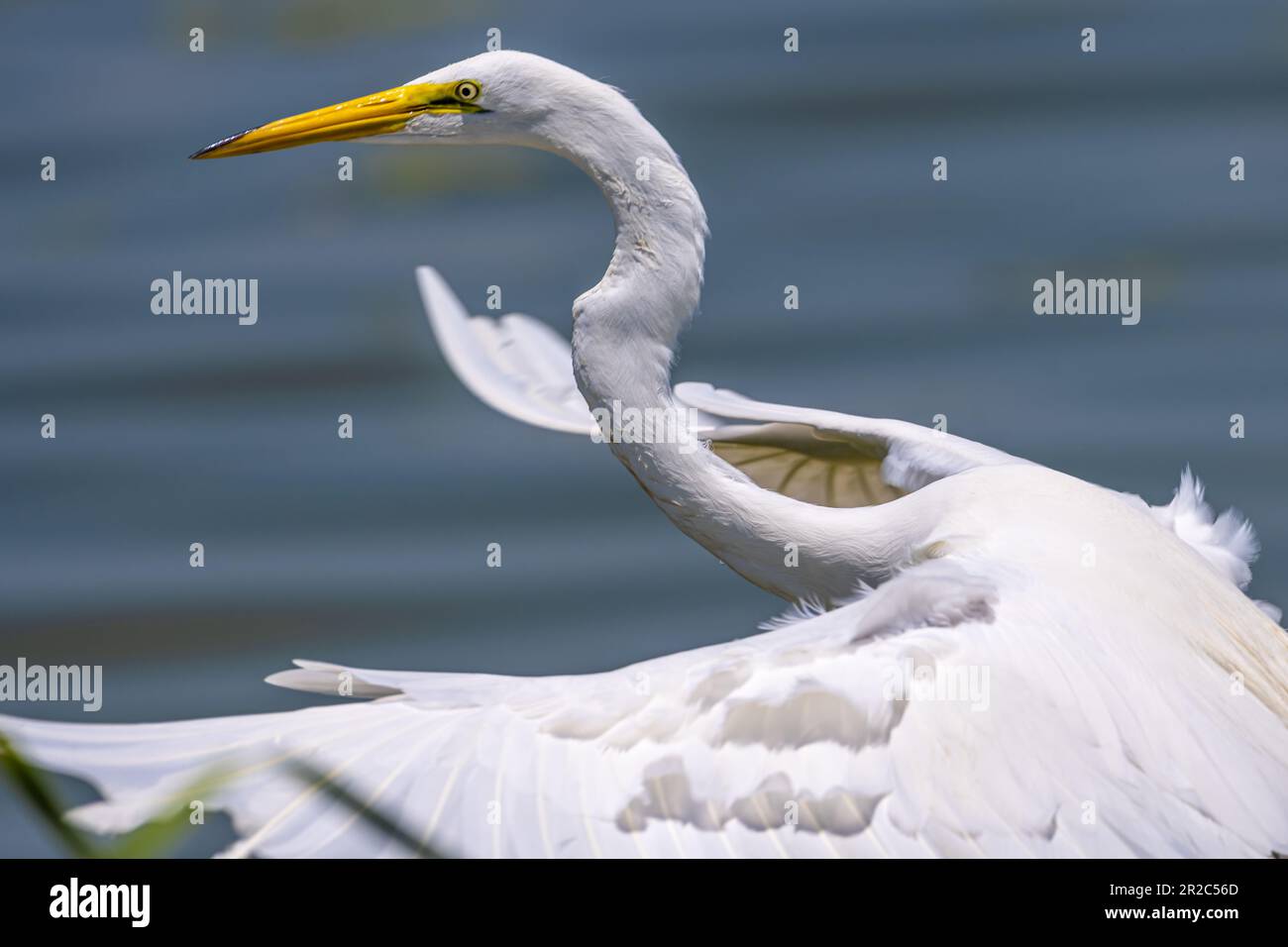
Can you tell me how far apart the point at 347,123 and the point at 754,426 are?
106 cm

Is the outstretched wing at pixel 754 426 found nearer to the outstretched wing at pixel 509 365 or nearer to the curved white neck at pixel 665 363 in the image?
the outstretched wing at pixel 509 365

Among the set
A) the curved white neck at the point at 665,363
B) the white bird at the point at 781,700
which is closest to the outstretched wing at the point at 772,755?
the white bird at the point at 781,700

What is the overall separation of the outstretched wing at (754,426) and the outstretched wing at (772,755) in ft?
2.60

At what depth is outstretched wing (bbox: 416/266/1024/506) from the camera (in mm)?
2709

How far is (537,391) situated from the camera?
10.4 feet

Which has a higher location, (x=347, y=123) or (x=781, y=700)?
(x=347, y=123)

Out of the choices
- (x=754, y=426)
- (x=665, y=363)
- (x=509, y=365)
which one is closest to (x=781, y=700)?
(x=665, y=363)

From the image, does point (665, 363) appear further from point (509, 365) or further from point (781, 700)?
point (509, 365)

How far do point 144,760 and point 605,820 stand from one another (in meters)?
0.48

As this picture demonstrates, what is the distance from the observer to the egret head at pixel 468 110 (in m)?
2.18

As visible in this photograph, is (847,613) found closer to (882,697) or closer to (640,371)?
(882,697)

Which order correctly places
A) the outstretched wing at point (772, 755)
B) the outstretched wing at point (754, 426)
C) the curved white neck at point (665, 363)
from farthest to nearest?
the outstretched wing at point (754, 426), the curved white neck at point (665, 363), the outstretched wing at point (772, 755)

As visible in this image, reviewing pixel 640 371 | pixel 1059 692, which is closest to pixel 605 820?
pixel 1059 692

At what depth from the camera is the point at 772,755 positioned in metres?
1.68
